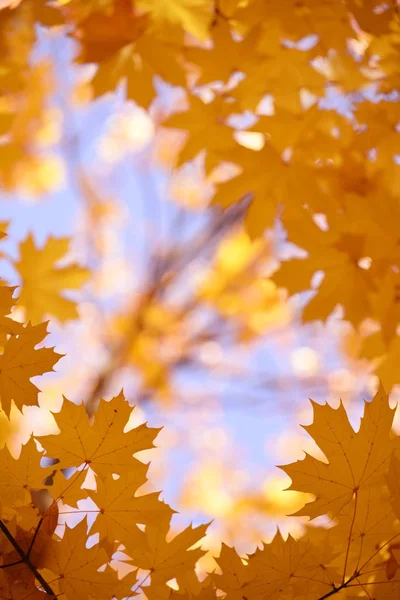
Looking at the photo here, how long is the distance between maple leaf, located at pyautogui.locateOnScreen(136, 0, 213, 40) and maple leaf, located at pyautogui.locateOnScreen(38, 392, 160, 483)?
3.65ft

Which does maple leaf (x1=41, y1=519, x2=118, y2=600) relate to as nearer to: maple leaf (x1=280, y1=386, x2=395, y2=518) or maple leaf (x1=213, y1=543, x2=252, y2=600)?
maple leaf (x1=213, y1=543, x2=252, y2=600)

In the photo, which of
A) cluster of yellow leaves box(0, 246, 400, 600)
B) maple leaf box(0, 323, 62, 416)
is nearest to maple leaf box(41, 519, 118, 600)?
cluster of yellow leaves box(0, 246, 400, 600)

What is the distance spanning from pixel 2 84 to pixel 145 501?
4.95ft

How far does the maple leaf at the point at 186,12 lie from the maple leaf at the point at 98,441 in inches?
43.8

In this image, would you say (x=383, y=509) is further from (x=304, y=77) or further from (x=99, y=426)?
(x=304, y=77)

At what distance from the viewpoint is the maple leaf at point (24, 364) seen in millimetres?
890

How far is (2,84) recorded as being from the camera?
1.83 m

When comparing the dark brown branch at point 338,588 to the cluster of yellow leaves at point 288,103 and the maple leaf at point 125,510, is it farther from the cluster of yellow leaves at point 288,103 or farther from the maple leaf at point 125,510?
the cluster of yellow leaves at point 288,103

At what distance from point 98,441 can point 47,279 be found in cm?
96

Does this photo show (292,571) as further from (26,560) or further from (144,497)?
(26,560)

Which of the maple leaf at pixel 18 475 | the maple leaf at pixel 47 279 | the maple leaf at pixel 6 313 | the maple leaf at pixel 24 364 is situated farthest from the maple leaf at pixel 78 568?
the maple leaf at pixel 47 279

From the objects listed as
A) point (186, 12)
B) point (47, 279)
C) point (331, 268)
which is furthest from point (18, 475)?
point (186, 12)

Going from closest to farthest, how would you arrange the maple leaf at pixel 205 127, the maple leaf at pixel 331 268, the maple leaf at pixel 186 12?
1. the maple leaf at pixel 186 12
2. the maple leaf at pixel 331 268
3. the maple leaf at pixel 205 127

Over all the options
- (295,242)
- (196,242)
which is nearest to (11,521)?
(295,242)
